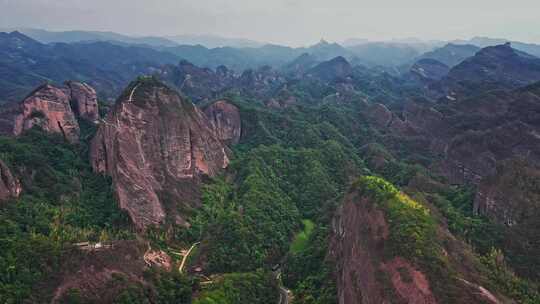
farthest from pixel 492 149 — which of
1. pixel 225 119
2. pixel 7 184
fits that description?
pixel 7 184

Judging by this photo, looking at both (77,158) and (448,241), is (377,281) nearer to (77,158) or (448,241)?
(448,241)

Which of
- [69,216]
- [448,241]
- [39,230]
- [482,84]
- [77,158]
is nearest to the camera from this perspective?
[448,241]

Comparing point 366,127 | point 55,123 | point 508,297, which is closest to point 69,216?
point 55,123

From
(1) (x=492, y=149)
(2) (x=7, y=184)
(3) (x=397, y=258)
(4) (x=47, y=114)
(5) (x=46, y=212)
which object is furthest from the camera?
(1) (x=492, y=149)

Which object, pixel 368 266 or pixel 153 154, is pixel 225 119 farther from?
pixel 368 266

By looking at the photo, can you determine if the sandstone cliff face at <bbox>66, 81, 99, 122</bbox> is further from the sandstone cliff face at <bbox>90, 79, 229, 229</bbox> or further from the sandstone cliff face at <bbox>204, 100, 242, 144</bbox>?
the sandstone cliff face at <bbox>204, 100, 242, 144</bbox>
